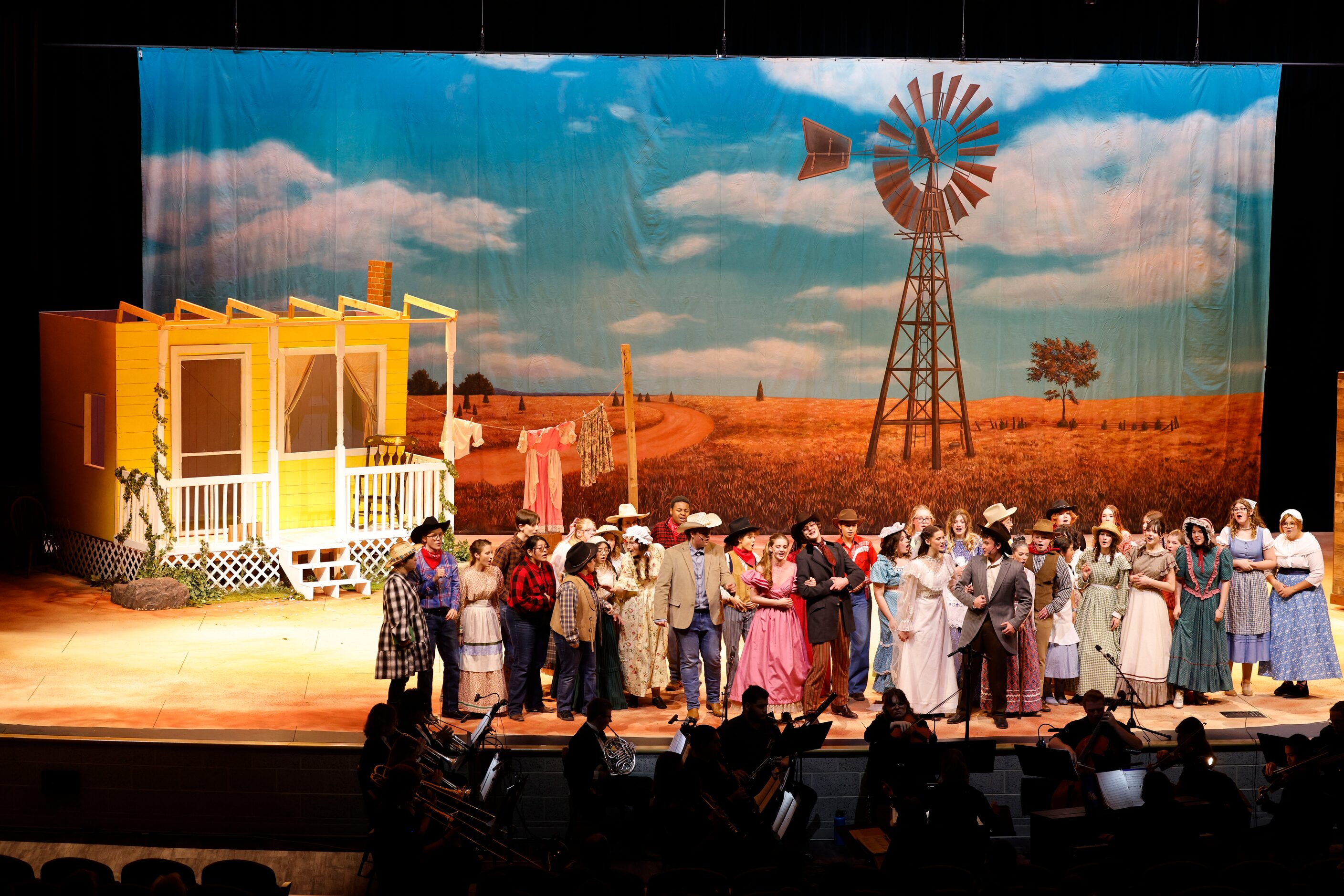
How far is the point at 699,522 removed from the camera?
10.0 m

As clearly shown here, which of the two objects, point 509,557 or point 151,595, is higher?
point 509,557

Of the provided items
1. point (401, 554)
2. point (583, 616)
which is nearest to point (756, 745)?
point (583, 616)

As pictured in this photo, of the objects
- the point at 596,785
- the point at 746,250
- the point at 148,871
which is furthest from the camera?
the point at 746,250

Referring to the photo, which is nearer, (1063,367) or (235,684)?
(235,684)

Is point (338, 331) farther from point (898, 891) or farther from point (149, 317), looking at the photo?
point (898, 891)

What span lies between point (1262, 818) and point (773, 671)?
310 centimetres

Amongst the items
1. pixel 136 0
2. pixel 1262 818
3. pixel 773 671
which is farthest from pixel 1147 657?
pixel 136 0

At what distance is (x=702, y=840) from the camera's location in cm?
762

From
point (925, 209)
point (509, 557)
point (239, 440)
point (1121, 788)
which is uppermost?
point (925, 209)

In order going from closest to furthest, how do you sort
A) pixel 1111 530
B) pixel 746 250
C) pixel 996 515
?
pixel 1111 530
pixel 996 515
pixel 746 250

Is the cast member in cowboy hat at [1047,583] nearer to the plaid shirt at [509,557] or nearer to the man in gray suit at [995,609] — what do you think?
the man in gray suit at [995,609]

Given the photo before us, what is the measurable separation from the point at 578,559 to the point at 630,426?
6816 millimetres

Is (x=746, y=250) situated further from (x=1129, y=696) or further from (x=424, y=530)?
(x=424, y=530)

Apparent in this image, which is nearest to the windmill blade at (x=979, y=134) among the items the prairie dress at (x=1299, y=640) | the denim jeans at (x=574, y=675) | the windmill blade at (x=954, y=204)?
the windmill blade at (x=954, y=204)
